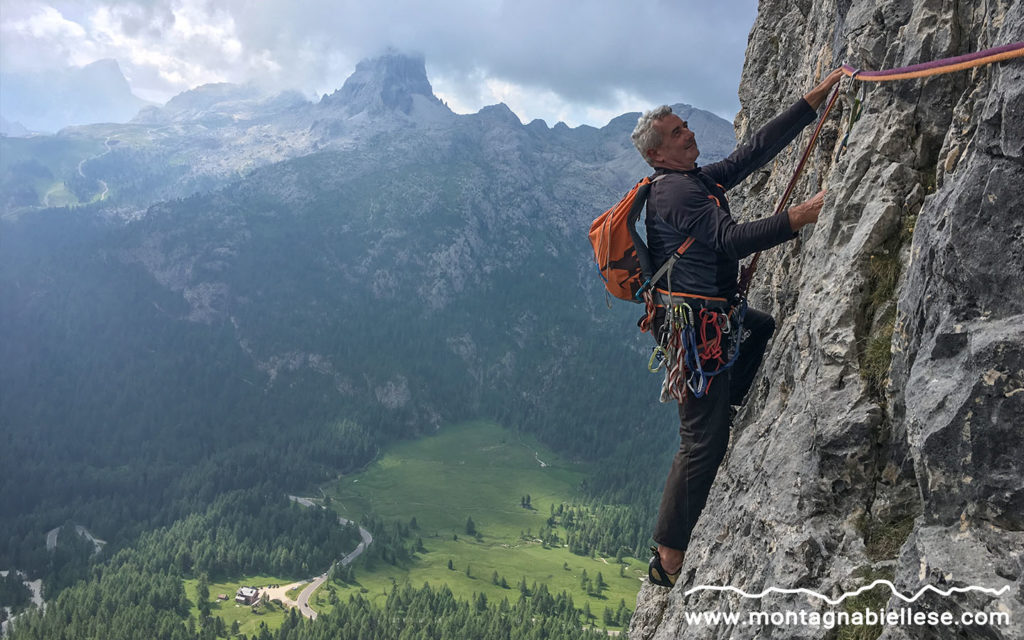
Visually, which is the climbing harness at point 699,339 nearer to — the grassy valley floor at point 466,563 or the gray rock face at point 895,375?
the gray rock face at point 895,375

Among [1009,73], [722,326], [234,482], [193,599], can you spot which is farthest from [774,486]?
[234,482]

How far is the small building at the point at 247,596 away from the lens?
128375 millimetres

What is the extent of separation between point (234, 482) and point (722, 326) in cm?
21266

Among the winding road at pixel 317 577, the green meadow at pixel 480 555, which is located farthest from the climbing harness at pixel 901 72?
the green meadow at pixel 480 555

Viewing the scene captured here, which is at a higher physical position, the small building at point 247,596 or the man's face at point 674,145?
the man's face at point 674,145

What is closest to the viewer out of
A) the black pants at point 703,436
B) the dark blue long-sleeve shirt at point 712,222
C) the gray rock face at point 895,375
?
the gray rock face at point 895,375

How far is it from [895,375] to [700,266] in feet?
9.07

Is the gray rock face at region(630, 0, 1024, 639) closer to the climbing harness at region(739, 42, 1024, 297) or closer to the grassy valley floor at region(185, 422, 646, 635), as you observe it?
the climbing harness at region(739, 42, 1024, 297)

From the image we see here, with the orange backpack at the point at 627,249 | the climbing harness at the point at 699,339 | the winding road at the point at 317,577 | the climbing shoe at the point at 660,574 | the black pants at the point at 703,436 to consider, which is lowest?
the winding road at the point at 317,577

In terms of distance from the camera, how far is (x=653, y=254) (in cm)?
866

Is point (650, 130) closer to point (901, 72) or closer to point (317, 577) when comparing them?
point (901, 72)

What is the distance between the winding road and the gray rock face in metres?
130

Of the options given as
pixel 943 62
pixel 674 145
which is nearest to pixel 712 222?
pixel 674 145

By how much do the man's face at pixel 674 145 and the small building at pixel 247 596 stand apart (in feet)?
463
